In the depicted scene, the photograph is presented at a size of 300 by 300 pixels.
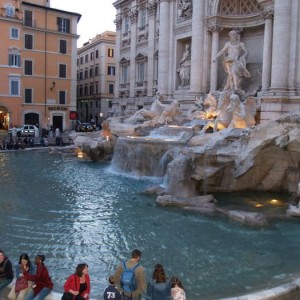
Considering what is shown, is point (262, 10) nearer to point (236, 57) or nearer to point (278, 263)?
point (236, 57)

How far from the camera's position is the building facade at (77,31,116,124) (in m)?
50.9

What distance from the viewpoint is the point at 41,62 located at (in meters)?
37.9

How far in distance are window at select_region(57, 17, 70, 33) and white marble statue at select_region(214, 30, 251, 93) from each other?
2188 cm

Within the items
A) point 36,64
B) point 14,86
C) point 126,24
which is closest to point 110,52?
point 36,64

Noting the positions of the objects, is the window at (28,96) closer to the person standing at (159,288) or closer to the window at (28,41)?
the window at (28,41)

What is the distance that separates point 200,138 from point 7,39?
25868 millimetres

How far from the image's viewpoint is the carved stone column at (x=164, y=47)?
26.3 metres

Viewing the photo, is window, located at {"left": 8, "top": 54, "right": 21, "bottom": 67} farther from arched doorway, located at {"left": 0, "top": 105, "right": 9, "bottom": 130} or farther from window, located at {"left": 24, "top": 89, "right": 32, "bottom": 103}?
arched doorway, located at {"left": 0, "top": 105, "right": 9, "bottom": 130}

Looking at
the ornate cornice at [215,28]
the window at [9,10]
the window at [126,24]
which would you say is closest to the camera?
the ornate cornice at [215,28]

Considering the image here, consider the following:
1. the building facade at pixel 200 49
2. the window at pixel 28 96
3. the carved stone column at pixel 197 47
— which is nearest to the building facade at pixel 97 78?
the window at pixel 28 96

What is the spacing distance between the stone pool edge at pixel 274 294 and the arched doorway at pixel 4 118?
32368 mm

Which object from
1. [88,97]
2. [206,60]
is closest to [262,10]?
[206,60]

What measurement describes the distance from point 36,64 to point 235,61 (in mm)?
22035

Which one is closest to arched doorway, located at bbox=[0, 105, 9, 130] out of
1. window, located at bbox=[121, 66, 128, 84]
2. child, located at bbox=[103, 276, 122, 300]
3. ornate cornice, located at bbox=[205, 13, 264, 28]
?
window, located at bbox=[121, 66, 128, 84]
